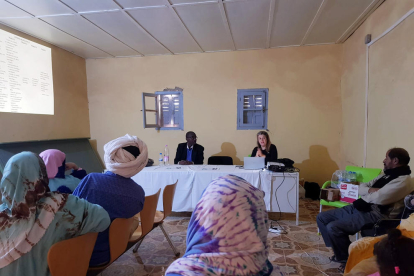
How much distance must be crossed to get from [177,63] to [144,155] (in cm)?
342

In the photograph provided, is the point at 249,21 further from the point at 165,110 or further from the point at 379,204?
the point at 379,204

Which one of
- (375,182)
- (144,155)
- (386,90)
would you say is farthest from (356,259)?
(386,90)

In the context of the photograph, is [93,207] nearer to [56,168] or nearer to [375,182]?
[56,168]

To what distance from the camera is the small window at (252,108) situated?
4.47 metres

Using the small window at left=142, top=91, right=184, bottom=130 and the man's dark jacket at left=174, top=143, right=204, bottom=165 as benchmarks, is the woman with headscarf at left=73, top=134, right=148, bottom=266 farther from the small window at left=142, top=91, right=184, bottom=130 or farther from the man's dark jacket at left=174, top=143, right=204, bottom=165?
the small window at left=142, top=91, right=184, bottom=130

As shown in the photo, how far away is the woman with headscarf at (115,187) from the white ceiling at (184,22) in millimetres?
2047

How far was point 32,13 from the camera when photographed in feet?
9.88

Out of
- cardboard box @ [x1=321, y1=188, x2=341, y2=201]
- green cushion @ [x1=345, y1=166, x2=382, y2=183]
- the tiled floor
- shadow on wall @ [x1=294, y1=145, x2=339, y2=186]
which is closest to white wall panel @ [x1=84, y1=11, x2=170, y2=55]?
the tiled floor

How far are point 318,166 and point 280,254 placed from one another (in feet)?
8.59

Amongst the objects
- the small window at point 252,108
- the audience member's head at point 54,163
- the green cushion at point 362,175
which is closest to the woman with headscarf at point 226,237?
the audience member's head at point 54,163

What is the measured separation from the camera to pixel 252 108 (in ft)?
14.8

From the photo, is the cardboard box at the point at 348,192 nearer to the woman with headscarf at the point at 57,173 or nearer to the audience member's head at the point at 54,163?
the woman with headscarf at the point at 57,173

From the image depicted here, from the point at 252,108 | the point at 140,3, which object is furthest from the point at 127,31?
the point at 252,108

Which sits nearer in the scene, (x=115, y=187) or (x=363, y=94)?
(x=115, y=187)
